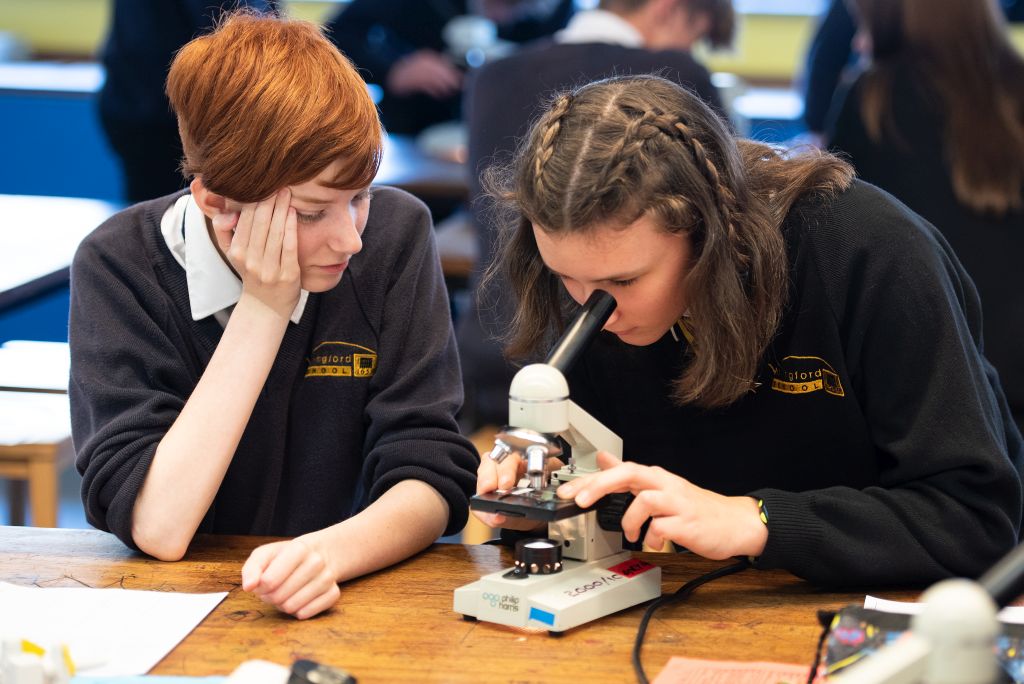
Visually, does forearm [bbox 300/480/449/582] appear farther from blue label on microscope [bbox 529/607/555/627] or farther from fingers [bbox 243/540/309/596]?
blue label on microscope [bbox 529/607/555/627]

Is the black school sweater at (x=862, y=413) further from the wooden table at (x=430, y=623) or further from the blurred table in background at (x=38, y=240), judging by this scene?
the blurred table in background at (x=38, y=240)

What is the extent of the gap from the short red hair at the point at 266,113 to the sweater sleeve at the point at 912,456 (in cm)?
64

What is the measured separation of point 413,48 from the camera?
15.2ft

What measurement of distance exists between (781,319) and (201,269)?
788 millimetres

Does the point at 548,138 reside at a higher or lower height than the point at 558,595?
higher

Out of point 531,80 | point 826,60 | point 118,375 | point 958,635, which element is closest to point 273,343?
point 118,375

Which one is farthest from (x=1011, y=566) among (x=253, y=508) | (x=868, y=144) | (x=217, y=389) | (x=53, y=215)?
(x=53, y=215)

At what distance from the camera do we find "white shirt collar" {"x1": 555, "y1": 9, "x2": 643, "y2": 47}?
3.04 meters

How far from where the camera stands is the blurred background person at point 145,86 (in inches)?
128

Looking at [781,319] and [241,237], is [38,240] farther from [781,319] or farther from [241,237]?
[781,319]

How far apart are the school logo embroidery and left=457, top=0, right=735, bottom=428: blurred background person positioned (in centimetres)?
115

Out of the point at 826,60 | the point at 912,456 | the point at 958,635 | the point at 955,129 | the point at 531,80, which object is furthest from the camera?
the point at 826,60

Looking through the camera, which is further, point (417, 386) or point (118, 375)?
point (417, 386)

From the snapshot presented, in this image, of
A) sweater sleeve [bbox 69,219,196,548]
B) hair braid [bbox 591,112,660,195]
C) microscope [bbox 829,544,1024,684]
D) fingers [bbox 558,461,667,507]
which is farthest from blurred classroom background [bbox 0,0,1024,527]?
microscope [bbox 829,544,1024,684]
